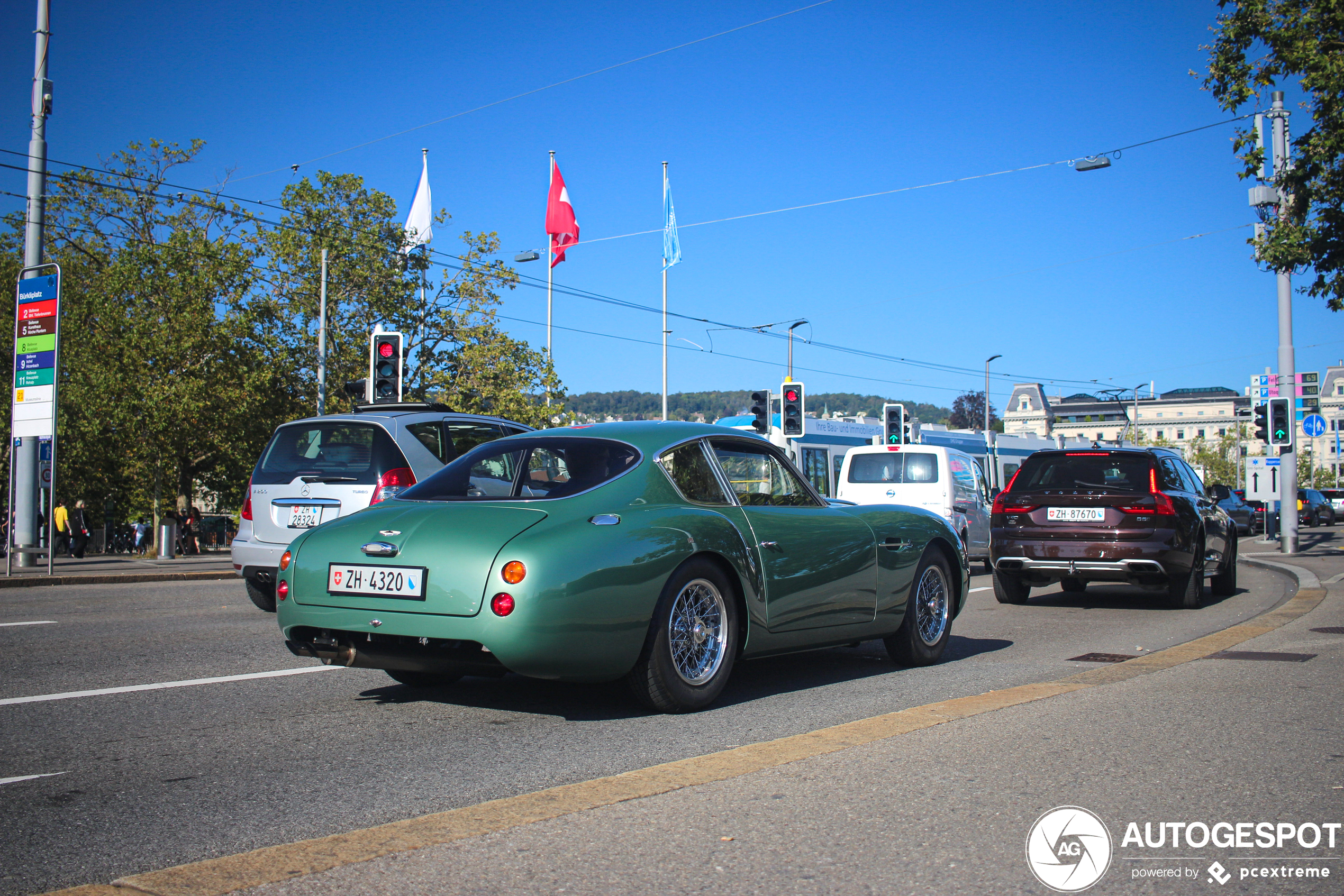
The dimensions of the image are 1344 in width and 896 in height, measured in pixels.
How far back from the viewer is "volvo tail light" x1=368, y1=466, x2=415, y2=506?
31.5 feet

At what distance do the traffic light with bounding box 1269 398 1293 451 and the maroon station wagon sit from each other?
1454 centimetres

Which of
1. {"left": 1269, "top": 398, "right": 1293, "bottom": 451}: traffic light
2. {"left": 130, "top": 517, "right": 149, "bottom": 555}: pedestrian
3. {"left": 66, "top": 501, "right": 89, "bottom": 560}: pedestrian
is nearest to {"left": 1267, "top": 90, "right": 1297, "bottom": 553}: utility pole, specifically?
{"left": 1269, "top": 398, "right": 1293, "bottom": 451}: traffic light

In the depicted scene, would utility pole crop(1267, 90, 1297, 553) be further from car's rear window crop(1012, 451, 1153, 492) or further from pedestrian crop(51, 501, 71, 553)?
pedestrian crop(51, 501, 71, 553)

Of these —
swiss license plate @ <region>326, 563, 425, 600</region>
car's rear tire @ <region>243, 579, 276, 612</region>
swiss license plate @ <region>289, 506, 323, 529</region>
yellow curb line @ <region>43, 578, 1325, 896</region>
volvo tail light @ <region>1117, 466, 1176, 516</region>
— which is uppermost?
volvo tail light @ <region>1117, 466, 1176, 516</region>

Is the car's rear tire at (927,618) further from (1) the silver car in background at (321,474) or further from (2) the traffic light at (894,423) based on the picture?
(2) the traffic light at (894,423)

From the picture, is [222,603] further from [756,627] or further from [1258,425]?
[1258,425]

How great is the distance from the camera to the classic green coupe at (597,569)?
185 inches

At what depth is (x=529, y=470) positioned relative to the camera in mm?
5793

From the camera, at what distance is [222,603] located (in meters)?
11.4

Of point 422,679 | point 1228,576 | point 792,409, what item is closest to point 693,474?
point 422,679

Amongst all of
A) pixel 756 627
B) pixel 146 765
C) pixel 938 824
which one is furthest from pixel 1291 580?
pixel 146 765

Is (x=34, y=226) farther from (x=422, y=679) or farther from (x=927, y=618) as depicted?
(x=927, y=618)

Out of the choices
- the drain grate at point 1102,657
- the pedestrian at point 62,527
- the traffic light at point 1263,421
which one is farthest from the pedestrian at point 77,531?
the traffic light at point 1263,421

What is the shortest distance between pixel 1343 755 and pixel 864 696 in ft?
7.24
